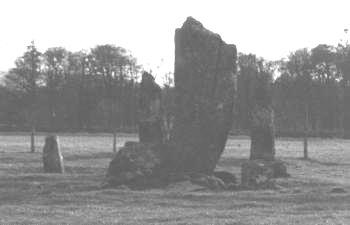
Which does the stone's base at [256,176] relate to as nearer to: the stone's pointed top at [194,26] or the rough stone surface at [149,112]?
the rough stone surface at [149,112]

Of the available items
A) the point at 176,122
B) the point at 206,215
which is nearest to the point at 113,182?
the point at 176,122

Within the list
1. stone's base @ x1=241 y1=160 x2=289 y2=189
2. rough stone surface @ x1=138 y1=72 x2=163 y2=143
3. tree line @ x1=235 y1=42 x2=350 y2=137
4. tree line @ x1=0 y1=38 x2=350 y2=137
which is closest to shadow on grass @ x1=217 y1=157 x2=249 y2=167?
rough stone surface @ x1=138 y1=72 x2=163 y2=143

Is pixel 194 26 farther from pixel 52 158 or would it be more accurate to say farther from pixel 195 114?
pixel 52 158

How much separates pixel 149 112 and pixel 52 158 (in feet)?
13.8

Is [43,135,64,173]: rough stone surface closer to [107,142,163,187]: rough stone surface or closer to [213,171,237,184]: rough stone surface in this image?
[107,142,163,187]: rough stone surface

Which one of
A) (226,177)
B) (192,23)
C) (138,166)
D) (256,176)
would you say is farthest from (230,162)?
→ (138,166)

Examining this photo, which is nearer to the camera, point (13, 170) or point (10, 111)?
point (13, 170)

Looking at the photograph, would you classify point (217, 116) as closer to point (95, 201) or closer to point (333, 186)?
point (333, 186)

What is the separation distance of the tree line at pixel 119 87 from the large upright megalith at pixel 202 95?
58.4m

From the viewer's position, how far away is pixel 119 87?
102000 mm

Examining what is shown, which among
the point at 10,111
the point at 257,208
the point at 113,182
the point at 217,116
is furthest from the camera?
the point at 10,111

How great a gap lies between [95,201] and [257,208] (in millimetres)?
4261

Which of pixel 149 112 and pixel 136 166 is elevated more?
pixel 149 112

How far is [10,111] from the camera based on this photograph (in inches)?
3755
